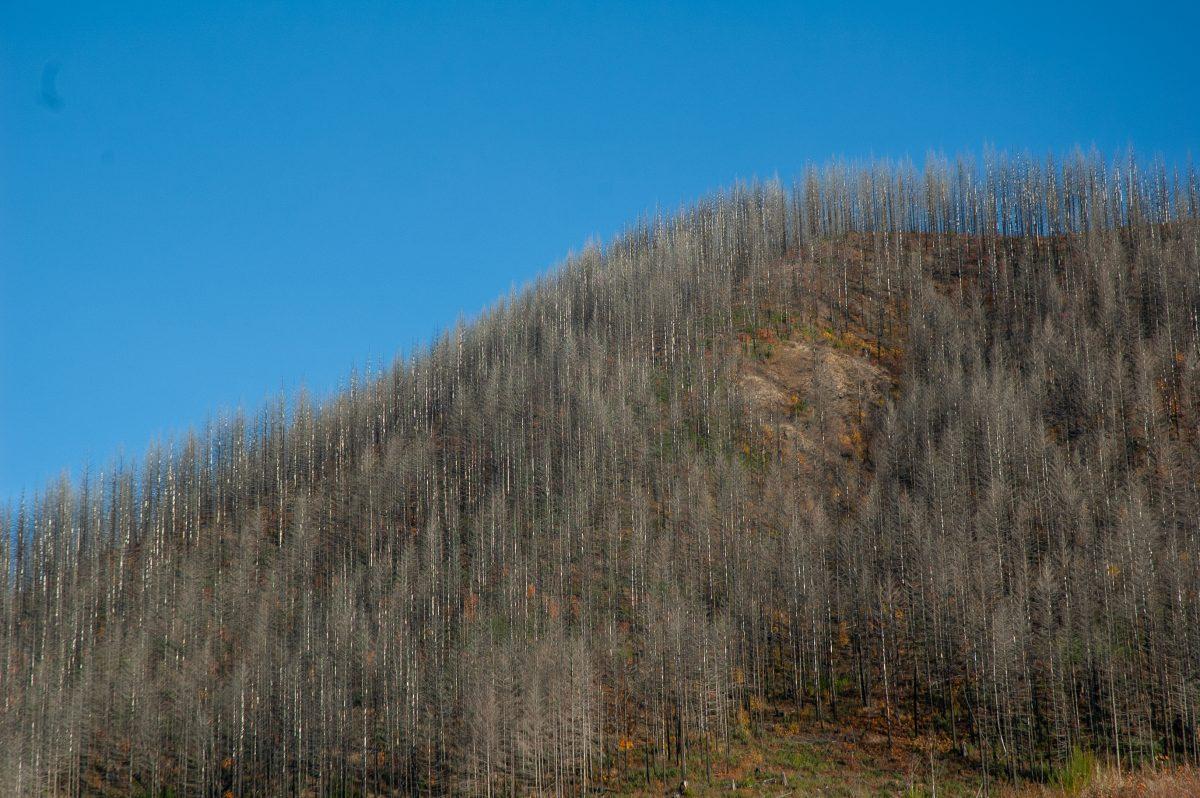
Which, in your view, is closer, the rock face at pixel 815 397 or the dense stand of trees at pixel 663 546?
the dense stand of trees at pixel 663 546

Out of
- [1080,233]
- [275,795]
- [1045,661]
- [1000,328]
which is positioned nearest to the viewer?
[1045,661]

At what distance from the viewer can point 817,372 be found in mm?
110750

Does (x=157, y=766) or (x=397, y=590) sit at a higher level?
(x=397, y=590)

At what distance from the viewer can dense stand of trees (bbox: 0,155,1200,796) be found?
6875cm

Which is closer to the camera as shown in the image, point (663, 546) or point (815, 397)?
point (663, 546)

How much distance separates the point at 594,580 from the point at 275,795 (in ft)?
98.3

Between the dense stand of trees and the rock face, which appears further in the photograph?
the rock face

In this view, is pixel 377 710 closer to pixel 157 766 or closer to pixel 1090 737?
pixel 157 766

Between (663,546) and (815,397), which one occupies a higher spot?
(815,397)

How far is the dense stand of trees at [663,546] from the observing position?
6875cm

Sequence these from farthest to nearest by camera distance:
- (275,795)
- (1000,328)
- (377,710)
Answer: (1000,328)
(377,710)
(275,795)

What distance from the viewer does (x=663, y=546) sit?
86.5 m

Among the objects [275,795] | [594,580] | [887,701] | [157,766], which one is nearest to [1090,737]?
[887,701]

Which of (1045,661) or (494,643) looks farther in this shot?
(494,643)
